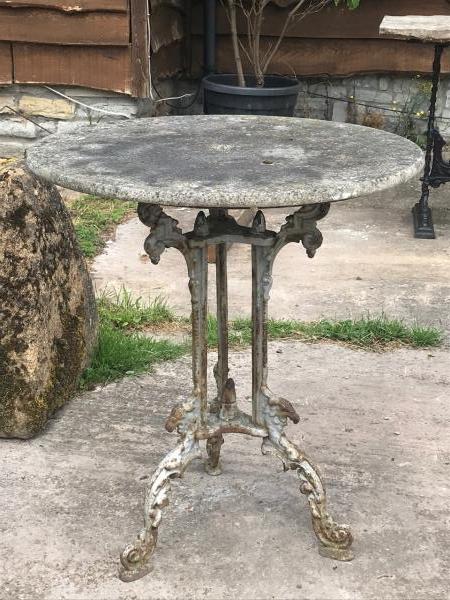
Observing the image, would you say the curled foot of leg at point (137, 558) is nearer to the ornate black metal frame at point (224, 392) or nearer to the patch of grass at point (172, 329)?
the ornate black metal frame at point (224, 392)

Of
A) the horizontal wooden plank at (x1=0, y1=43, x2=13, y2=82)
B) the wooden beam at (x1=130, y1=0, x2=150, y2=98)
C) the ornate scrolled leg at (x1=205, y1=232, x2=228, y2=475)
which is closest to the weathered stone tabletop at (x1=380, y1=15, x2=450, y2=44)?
the wooden beam at (x1=130, y1=0, x2=150, y2=98)

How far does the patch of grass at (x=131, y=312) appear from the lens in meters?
3.78

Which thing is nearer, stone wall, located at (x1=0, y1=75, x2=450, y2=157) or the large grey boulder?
the large grey boulder

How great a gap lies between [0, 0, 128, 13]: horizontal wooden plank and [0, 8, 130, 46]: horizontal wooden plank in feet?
0.12

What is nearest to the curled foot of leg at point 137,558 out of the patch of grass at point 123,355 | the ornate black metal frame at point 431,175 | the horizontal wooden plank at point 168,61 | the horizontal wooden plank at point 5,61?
the patch of grass at point 123,355

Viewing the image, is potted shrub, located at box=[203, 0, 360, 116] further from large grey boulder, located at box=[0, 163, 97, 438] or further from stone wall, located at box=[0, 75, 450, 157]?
large grey boulder, located at box=[0, 163, 97, 438]

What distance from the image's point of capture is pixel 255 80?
6.37 m

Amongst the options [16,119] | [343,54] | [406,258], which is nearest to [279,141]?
[406,258]

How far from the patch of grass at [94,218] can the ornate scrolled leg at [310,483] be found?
2.39 metres

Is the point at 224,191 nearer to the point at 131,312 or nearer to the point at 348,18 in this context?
the point at 131,312

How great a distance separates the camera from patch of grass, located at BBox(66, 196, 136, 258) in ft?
15.8

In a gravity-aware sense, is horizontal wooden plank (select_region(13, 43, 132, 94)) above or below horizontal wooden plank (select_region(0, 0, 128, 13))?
below

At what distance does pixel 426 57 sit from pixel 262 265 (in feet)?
16.2

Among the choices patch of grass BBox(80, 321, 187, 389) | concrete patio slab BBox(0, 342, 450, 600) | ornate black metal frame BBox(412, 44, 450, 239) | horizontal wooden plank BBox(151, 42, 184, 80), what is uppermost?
horizontal wooden plank BBox(151, 42, 184, 80)
